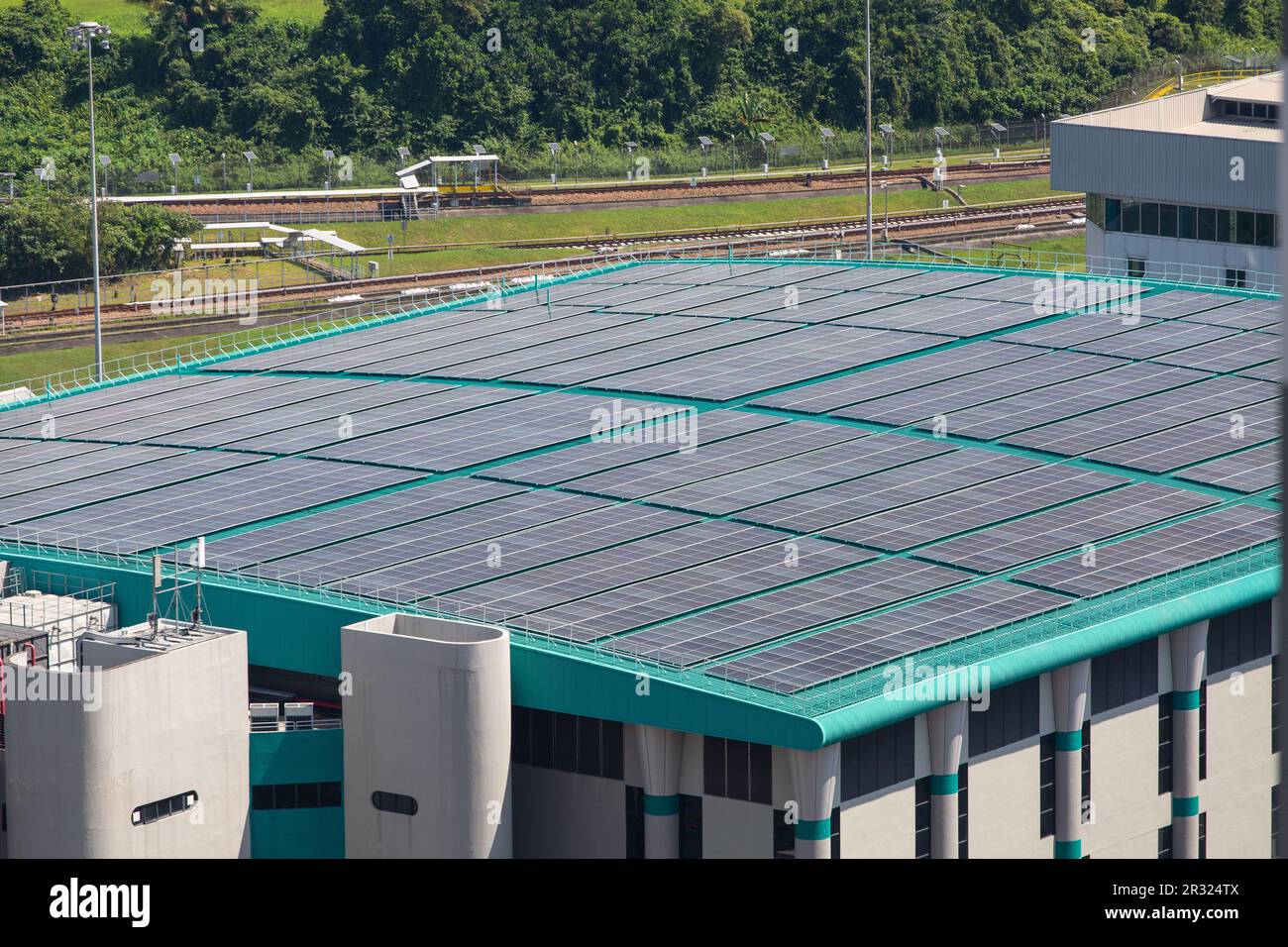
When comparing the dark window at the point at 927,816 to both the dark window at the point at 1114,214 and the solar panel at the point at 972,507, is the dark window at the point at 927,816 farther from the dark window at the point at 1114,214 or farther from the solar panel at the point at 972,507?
the dark window at the point at 1114,214

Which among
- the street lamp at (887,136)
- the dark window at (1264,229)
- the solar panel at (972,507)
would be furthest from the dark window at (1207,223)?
the street lamp at (887,136)

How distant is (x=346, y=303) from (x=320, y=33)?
2013 inches

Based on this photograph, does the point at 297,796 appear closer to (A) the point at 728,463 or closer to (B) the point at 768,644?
(B) the point at 768,644

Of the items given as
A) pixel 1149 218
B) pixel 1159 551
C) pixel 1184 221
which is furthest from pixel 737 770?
pixel 1149 218

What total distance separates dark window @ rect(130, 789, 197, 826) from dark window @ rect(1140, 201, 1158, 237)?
57628mm

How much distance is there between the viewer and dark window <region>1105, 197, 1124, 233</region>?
9019cm

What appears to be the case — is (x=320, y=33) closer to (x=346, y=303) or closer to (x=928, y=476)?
(x=346, y=303)

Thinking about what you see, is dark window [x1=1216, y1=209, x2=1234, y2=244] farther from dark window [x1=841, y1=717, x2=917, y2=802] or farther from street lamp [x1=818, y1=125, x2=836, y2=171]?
street lamp [x1=818, y1=125, x2=836, y2=171]

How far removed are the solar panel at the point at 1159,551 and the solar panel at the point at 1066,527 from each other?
543 mm

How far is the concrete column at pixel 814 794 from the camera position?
40906mm

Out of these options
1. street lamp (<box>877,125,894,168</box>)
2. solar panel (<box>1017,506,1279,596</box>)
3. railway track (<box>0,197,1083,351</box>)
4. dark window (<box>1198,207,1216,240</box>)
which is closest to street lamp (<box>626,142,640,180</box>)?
railway track (<box>0,197,1083,351</box>)

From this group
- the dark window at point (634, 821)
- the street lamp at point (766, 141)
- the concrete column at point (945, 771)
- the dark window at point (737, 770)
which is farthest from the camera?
the street lamp at point (766, 141)
